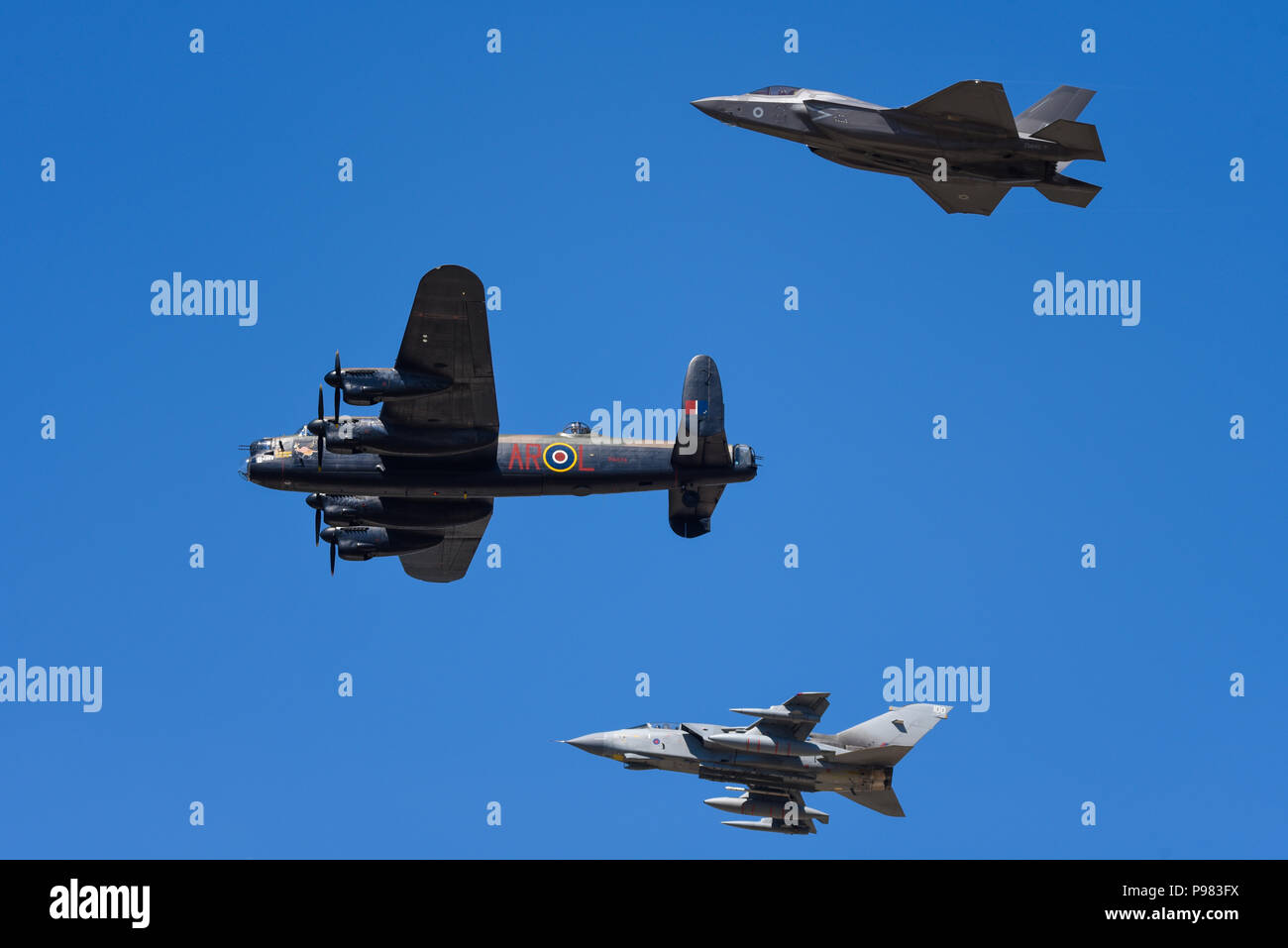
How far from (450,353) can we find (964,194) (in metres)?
19.0

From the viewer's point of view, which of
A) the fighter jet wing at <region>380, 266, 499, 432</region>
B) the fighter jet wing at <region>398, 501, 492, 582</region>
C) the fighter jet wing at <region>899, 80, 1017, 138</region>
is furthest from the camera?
the fighter jet wing at <region>398, 501, 492, 582</region>

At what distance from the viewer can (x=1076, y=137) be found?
55625 mm

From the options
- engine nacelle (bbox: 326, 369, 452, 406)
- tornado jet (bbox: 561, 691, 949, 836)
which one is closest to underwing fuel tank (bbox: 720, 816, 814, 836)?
tornado jet (bbox: 561, 691, 949, 836)

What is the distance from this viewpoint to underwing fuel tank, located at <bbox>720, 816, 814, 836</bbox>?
6081 cm

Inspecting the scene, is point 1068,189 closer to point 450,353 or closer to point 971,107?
point 971,107

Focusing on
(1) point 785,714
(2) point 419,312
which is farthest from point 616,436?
(1) point 785,714

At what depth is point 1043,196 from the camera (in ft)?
191

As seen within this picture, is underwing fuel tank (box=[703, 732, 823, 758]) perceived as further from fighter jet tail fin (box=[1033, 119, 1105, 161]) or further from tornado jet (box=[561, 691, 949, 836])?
fighter jet tail fin (box=[1033, 119, 1105, 161])

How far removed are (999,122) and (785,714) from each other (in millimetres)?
21594

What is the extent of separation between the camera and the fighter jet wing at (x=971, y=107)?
5503cm

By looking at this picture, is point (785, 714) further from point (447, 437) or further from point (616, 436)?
point (447, 437)

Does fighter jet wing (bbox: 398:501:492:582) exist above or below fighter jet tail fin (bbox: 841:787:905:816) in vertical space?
above

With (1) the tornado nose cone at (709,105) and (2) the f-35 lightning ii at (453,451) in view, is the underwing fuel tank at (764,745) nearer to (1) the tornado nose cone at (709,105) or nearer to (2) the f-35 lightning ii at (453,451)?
(2) the f-35 lightning ii at (453,451)

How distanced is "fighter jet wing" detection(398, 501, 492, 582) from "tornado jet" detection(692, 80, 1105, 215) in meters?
18.0
